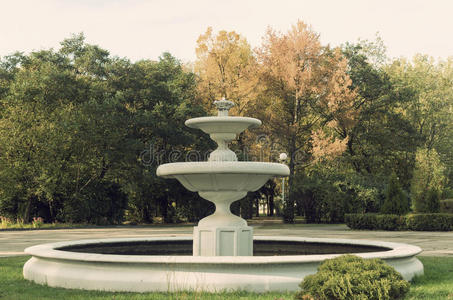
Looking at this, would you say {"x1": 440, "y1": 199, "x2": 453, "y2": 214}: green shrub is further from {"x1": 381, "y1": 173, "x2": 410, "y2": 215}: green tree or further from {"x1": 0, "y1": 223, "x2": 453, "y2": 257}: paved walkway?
{"x1": 0, "y1": 223, "x2": 453, "y2": 257}: paved walkway

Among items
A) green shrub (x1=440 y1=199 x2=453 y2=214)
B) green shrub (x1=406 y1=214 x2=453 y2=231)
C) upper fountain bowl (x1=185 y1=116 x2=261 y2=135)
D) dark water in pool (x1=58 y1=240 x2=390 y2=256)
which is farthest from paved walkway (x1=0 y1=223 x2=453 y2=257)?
upper fountain bowl (x1=185 y1=116 x2=261 y2=135)

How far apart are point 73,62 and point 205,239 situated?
31.2 meters

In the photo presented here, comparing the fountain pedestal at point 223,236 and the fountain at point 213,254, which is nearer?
the fountain at point 213,254

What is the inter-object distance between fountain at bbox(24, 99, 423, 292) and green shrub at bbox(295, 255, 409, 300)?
146cm

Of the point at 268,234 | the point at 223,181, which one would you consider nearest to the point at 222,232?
the point at 223,181

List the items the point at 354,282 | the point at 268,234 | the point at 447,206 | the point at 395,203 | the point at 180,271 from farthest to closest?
the point at 447,206 < the point at 395,203 < the point at 268,234 < the point at 180,271 < the point at 354,282

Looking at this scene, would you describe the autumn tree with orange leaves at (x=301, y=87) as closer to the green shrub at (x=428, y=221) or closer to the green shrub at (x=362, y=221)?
the green shrub at (x=362, y=221)

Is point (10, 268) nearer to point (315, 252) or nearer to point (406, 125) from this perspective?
point (315, 252)

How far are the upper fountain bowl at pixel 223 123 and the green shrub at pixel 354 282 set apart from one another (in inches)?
184

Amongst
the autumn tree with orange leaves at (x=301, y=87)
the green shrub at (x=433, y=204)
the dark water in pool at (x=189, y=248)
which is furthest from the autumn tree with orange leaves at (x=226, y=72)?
the dark water in pool at (x=189, y=248)

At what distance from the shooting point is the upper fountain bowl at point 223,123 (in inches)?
425

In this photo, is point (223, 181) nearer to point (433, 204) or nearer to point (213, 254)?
point (213, 254)

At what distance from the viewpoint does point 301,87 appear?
121ft

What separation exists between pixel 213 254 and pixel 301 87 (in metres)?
27.7
